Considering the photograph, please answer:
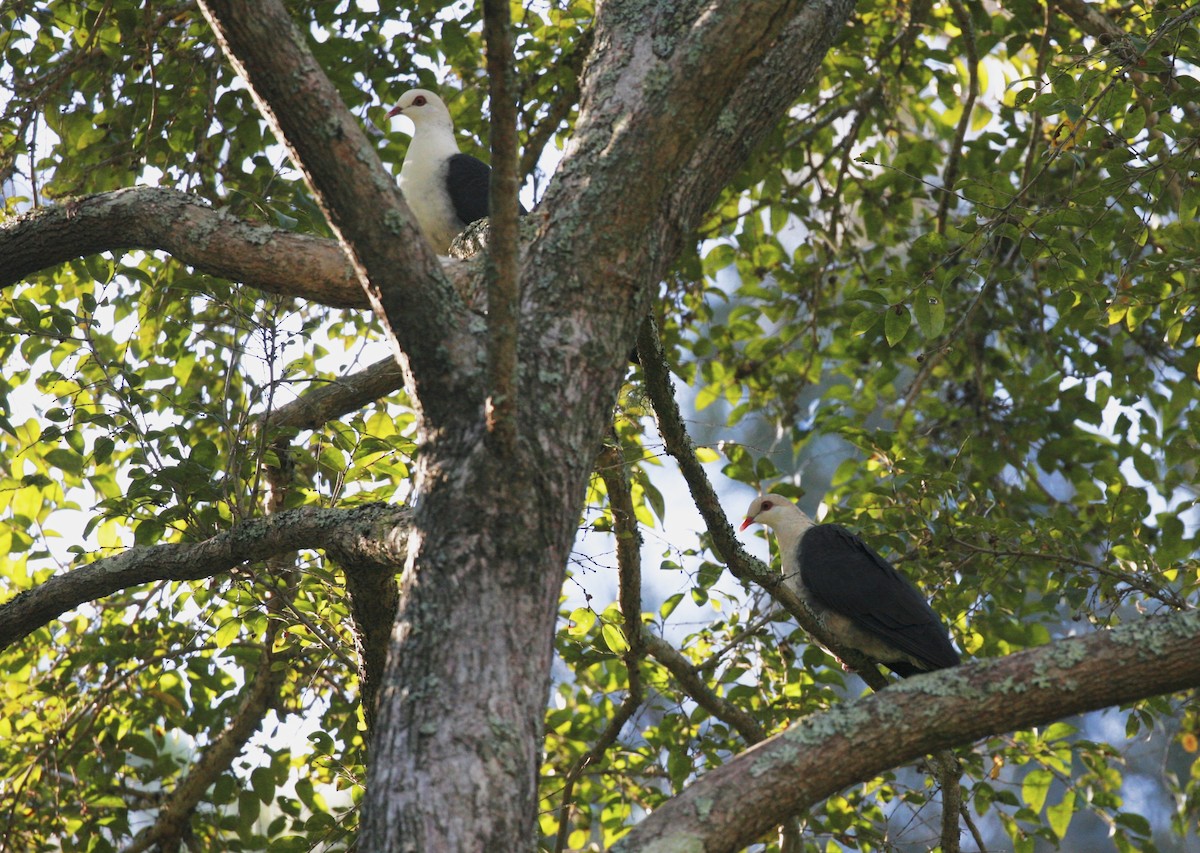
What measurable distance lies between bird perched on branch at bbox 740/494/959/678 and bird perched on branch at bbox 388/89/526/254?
1574 mm

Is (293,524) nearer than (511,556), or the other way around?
(511,556)

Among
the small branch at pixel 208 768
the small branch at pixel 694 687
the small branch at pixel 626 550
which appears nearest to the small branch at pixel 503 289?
the small branch at pixel 626 550

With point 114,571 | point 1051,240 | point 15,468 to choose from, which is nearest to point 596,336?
point 114,571

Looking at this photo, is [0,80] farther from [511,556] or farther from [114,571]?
[511,556]

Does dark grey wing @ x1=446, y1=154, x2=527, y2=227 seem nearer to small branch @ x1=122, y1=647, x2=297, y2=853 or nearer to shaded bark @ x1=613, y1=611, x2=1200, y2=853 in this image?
small branch @ x1=122, y1=647, x2=297, y2=853

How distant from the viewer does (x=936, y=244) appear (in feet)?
8.91

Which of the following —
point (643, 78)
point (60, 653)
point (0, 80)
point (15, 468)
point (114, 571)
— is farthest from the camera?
point (60, 653)

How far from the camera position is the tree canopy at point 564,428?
5.04 ft

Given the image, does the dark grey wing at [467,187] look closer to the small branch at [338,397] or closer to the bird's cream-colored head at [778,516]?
the small branch at [338,397]

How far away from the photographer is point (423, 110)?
4383 millimetres

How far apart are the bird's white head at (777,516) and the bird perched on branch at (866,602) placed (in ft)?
1.23

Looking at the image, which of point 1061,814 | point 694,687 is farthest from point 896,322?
point 1061,814

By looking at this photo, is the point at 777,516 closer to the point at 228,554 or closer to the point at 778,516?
the point at 778,516

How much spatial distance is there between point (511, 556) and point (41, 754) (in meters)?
2.78
